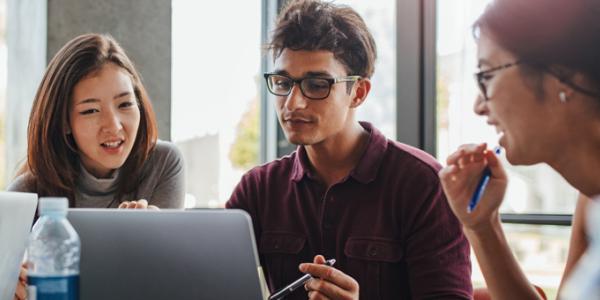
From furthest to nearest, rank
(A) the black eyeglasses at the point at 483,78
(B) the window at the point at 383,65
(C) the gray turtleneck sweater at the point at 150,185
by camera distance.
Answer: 1. (B) the window at the point at 383,65
2. (C) the gray turtleneck sweater at the point at 150,185
3. (A) the black eyeglasses at the point at 483,78

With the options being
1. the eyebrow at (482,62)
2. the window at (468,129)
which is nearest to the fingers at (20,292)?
the eyebrow at (482,62)

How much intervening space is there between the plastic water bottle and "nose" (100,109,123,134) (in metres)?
0.85

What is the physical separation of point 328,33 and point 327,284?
0.85 meters

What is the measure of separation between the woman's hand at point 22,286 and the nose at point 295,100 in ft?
2.70

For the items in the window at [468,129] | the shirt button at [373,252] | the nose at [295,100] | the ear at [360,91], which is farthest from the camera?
the window at [468,129]

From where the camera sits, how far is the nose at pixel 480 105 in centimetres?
139

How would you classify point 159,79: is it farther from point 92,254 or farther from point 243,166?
point 92,254

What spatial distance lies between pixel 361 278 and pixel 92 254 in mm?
792

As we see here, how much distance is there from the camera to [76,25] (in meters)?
2.99

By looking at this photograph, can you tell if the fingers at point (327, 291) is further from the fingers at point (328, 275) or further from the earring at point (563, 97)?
the earring at point (563, 97)

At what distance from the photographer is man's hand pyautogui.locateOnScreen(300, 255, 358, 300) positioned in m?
1.40

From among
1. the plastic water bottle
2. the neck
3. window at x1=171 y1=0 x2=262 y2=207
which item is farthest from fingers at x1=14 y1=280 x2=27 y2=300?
window at x1=171 y1=0 x2=262 y2=207

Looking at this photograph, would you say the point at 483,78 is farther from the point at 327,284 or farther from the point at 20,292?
the point at 20,292

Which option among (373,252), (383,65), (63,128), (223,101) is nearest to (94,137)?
(63,128)
